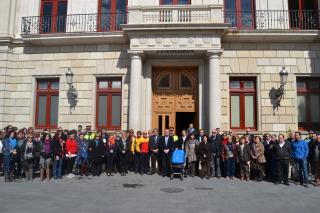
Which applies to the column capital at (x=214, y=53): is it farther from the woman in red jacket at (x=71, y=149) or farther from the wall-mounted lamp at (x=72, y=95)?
the woman in red jacket at (x=71, y=149)

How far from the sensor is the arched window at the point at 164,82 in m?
16.5

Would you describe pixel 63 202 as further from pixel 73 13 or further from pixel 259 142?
pixel 73 13

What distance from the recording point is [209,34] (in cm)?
1465

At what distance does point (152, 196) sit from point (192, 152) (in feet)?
12.2

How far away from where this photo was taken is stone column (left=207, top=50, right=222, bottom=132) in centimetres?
1445

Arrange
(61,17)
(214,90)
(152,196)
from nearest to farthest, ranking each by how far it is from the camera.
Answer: (152,196), (214,90), (61,17)

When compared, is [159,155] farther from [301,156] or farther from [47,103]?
[47,103]

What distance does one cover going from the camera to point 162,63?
16016 millimetres

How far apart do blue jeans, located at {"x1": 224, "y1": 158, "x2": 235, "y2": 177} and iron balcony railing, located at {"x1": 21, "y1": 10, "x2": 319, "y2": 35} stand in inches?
266

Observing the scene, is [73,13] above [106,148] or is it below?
above

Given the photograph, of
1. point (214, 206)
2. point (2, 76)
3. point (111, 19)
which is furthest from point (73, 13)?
point (214, 206)

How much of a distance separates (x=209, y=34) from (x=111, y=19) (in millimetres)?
5541

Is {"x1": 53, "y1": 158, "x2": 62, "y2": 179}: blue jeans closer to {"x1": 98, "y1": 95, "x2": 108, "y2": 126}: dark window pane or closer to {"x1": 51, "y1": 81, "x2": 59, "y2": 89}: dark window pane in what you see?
{"x1": 98, "y1": 95, "x2": 108, "y2": 126}: dark window pane

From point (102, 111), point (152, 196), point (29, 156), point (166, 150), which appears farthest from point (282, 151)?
point (29, 156)
